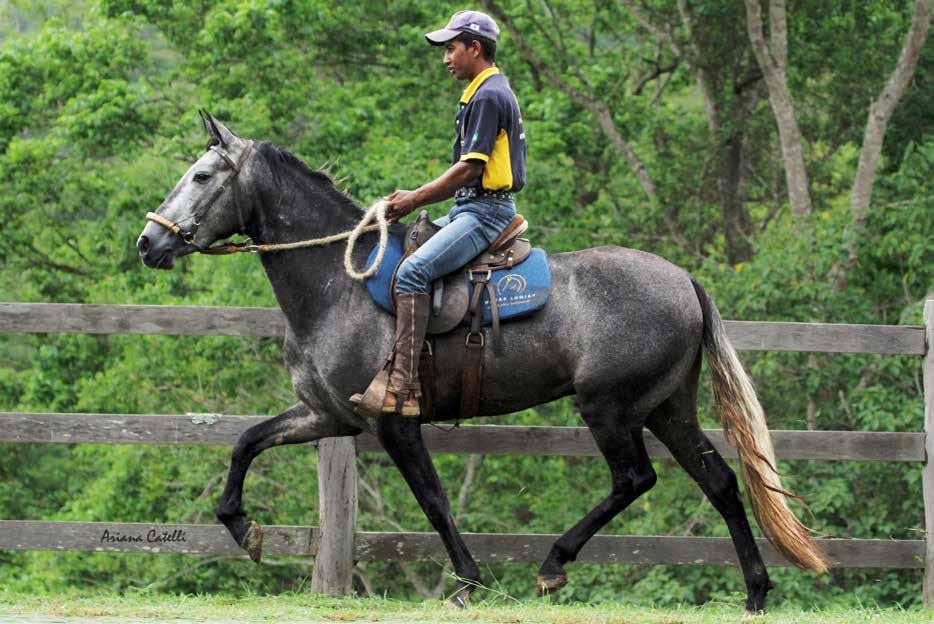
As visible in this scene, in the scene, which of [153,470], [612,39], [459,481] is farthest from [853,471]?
[612,39]

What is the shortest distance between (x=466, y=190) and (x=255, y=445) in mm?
1743

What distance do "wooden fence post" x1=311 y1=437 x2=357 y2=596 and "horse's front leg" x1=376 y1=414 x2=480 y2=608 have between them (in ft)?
3.19

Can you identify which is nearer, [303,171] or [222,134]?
[222,134]

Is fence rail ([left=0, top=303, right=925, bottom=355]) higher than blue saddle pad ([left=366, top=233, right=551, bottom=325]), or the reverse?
blue saddle pad ([left=366, top=233, right=551, bottom=325])

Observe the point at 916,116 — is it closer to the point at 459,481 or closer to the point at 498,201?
the point at 459,481

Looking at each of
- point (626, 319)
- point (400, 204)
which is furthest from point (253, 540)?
point (626, 319)

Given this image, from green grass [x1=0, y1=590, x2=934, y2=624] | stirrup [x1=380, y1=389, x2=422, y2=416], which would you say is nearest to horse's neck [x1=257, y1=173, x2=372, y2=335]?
stirrup [x1=380, y1=389, x2=422, y2=416]

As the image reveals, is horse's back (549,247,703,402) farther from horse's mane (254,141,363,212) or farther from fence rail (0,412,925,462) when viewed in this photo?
horse's mane (254,141,363,212)

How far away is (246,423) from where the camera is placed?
6859mm

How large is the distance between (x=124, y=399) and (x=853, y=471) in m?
9.61

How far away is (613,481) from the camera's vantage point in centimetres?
611

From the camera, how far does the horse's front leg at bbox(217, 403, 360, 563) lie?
6.34 metres

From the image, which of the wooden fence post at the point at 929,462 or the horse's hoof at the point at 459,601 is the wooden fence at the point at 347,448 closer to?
the wooden fence post at the point at 929,462

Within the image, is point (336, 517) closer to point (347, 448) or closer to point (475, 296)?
point (347, 448)
